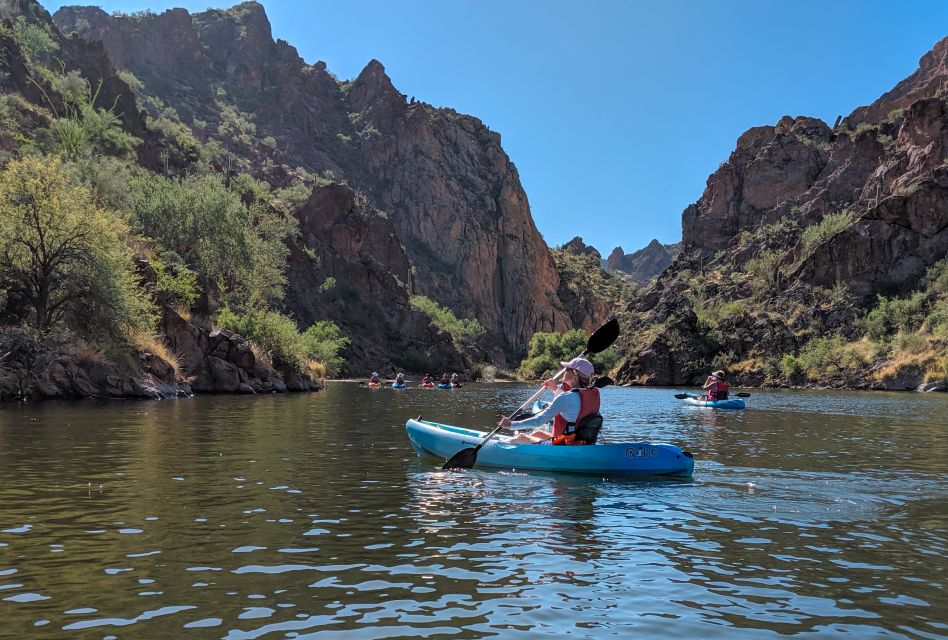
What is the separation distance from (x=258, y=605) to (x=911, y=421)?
2939cm

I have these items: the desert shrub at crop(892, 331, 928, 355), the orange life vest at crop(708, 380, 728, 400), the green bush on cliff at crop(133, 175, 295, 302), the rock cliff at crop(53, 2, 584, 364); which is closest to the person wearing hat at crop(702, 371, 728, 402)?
the orange life vest at crop(708, 380, 728, 400)

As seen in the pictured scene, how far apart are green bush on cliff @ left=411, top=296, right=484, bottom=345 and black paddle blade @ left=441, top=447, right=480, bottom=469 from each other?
9753 centimetres

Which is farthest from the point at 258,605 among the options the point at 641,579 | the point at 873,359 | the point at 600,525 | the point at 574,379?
the point at 873,359

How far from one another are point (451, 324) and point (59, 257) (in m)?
92.9

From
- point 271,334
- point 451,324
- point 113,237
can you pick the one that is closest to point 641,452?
point 113,237

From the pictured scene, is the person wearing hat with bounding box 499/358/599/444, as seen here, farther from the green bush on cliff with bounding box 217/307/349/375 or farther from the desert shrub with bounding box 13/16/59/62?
the desert shrub with bounding box 13/16/59/62

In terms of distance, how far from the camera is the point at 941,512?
34.8 ft

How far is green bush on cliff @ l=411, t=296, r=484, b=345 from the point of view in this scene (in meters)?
117

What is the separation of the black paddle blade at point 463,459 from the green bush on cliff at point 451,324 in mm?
97529

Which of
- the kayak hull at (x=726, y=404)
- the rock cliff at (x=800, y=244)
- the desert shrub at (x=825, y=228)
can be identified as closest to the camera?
the kayak hull at (x=726, y=404)

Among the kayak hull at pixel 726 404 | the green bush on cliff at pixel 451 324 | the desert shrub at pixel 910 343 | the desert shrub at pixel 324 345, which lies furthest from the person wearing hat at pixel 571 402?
the green bush on cliff at pixel 451 324

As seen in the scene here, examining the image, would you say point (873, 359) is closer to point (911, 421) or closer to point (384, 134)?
point (911, 421)

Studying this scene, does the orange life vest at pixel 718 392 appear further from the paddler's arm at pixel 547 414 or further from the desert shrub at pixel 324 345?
the desert shrub at pixel 324 345

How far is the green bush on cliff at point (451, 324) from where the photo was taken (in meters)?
117
